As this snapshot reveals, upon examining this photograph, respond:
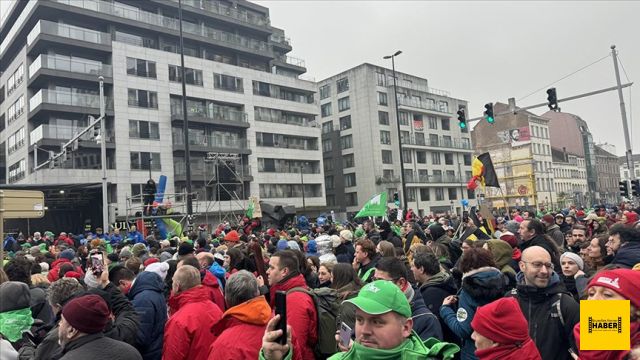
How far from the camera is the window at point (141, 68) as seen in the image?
41.5 m

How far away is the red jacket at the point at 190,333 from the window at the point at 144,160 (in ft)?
129

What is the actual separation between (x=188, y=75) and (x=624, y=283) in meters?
46.6

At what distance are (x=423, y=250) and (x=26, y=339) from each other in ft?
12.7

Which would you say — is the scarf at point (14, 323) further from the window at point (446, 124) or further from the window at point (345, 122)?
the window at point (446, 124)

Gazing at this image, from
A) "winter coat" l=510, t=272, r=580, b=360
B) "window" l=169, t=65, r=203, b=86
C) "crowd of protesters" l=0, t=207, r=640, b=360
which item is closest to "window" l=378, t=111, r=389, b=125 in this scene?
"window" l=169, t=65, r=203, b=86

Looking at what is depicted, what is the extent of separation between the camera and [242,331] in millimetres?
3389

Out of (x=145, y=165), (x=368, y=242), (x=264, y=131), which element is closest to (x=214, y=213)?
(x=145, y=165)

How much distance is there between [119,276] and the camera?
516 centimetres

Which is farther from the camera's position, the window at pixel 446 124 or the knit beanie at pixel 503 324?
the window at pixel 446 124

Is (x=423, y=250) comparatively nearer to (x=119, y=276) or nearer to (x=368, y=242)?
(x=368, y=242)

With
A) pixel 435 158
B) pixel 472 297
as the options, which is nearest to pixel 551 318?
pixel 472 297

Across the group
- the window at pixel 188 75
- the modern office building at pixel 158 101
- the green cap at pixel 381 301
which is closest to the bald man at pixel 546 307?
the green cap at pixel 381 301

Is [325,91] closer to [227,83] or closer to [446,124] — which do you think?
[446,124]

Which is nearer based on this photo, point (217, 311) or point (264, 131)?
point (217, 311)
